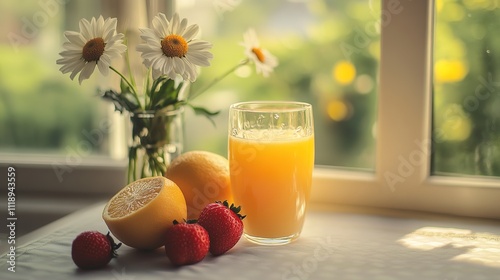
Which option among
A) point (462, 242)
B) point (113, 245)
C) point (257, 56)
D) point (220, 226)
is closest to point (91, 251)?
point (113, 245)

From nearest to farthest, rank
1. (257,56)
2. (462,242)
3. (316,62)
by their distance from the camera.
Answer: (462,242) < (257,56) < (316,62)

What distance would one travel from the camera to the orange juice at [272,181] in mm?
1039

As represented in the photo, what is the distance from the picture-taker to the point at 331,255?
1.03m

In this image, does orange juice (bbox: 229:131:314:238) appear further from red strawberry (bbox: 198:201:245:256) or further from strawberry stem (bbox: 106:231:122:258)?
strawberry stem (bbox: 106:231:122:258)

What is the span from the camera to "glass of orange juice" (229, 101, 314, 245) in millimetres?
1041

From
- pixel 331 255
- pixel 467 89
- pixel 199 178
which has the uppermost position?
pixel 467 89

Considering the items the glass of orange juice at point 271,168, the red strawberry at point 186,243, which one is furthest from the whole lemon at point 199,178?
the red strawberry at point 186,243

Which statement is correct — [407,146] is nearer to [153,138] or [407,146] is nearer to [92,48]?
[153,138]

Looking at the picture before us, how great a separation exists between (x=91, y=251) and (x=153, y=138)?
280 millimetres

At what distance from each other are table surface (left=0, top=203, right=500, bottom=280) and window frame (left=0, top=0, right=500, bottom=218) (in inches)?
1.6

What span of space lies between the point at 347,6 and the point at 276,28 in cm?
16

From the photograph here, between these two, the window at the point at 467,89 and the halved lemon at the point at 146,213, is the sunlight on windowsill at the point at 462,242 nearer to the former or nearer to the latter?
the window at the point at 467,89

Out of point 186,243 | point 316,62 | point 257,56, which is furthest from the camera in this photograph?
point 316,62

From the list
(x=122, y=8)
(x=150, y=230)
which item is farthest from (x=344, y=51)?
(x=150, y=230)
